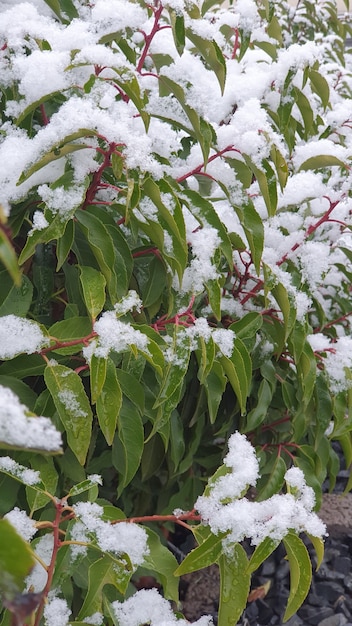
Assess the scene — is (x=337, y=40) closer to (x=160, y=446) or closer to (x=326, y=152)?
(x=326, y=152)

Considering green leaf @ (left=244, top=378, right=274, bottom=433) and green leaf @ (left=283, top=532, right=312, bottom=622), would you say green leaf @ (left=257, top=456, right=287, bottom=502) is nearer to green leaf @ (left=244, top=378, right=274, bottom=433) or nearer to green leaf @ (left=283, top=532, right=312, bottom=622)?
green leaf @ (left=244, top=378, right=274, bottom=433)

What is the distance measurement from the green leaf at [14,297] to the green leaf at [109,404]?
207 millimetres

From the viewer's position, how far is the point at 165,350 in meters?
1.08

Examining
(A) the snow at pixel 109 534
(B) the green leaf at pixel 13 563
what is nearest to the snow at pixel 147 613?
(A) the snow at pixel 109 534

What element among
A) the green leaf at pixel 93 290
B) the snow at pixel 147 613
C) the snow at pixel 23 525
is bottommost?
the snow at pixel 147 613

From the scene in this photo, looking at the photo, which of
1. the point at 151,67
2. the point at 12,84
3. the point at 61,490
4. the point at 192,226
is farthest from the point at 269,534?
the point at 151,67

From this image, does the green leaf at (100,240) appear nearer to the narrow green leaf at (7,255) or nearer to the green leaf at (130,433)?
the green leaf at (130,433)

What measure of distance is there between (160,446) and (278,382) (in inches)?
16.0

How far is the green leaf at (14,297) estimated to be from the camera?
108cm

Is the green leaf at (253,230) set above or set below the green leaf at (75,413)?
above

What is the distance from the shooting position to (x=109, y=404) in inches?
37.7

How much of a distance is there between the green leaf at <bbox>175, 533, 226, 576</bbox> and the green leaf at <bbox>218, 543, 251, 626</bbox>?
43mm

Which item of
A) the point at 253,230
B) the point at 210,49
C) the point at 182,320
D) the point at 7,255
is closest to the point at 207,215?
the point at 253,230

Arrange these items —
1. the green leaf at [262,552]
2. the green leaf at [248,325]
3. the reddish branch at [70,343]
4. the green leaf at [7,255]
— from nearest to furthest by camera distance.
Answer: the green leaf at [7,255] < the green leaf at [262,552] < the reddish branch at [70,343] < the green leaf at [248,325]
